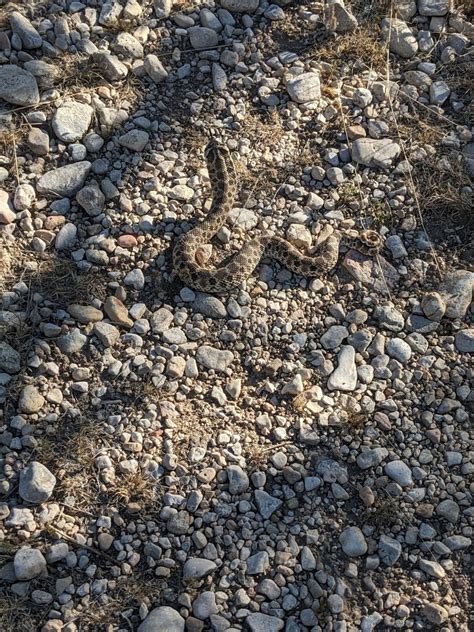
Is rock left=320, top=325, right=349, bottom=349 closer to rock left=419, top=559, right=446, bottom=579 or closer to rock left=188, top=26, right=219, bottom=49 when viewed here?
rock left=419, top=559, right=446, bottom=579

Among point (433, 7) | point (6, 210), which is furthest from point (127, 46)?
point (433, 7)

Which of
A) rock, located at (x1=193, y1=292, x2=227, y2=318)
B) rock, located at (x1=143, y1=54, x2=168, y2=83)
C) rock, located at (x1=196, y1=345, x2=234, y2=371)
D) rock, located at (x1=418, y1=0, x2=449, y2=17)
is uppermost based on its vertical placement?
rock, located at (x1=418, y1=0, x2=449, y2=17)

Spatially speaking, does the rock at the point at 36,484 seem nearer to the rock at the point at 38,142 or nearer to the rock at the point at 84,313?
the rock at the point at 84,313

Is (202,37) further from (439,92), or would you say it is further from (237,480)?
(237,480)

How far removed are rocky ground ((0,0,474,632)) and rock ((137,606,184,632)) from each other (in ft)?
0.04

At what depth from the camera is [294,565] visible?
5.12 m

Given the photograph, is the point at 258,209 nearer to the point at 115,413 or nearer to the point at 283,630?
the point at 115,413

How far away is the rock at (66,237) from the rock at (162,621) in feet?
9.20

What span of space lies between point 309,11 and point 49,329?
411 cm

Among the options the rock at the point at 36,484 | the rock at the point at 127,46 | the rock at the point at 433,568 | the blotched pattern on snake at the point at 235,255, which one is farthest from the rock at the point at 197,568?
the rock at the point at 127,46

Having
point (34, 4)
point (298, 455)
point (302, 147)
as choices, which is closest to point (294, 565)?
point (298, 455)

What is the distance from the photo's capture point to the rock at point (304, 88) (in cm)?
730

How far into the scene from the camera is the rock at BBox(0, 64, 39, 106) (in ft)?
22.3

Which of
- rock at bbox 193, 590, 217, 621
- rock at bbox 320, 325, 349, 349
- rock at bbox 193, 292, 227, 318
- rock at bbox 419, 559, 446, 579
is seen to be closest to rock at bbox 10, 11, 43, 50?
rock at bbox 193, 292, 227, 318
